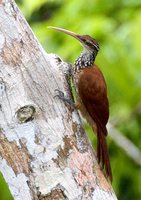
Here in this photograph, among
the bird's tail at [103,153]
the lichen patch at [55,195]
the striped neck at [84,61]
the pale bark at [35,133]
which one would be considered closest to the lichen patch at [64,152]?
the pale bark at [35,133]

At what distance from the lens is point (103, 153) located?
330 centimetres

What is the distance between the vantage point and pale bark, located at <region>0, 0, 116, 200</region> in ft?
9.00

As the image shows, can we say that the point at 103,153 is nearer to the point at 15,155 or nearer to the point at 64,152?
the point at 64,152

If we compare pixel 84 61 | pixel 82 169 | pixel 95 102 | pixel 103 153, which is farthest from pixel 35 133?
pixel 84 61

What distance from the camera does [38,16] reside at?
6.97m

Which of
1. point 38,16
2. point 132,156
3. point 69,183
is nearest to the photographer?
point 69,183

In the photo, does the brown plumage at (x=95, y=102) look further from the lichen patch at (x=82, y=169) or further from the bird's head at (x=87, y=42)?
the lichen patch at (x=82, y=169)

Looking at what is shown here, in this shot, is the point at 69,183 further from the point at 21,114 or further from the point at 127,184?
the point at 127,184

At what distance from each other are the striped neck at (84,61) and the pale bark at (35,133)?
0.83 m

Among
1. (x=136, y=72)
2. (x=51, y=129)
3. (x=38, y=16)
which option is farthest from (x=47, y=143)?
(x=38, y=16)

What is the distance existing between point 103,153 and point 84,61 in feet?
2.13

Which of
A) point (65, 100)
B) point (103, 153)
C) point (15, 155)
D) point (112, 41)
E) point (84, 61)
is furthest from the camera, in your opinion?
point (112, 41)

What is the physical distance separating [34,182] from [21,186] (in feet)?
0.18

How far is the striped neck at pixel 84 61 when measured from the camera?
12.2 feet
